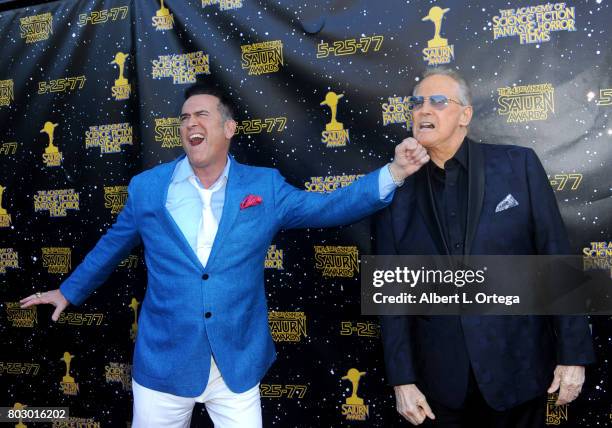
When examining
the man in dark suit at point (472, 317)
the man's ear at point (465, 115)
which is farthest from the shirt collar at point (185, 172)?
the man's ear at point (465, 115)

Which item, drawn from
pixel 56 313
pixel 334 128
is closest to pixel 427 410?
pixel 334 128

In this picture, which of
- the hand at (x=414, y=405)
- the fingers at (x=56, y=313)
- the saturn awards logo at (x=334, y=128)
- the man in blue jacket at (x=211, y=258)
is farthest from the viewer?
A: the saturn awards logo at (x=334, y=128)

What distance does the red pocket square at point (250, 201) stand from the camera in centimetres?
204

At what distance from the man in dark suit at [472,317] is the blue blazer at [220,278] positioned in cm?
25

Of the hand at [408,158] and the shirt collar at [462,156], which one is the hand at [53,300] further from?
the shirt collar at [462,156]

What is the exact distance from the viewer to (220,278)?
78.3 inches

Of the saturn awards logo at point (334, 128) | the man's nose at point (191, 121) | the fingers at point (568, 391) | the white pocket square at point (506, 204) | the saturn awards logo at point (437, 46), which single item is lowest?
the fingers at point (568, 391)

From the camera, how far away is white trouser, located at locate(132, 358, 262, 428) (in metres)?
1.99

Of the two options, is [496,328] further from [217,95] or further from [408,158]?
[217,95]

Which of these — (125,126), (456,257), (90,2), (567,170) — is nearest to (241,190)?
(456,257)

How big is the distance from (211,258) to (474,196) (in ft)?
3.46

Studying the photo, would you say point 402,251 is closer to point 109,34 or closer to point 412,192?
point 412,192

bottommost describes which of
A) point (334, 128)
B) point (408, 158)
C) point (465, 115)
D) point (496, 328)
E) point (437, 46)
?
point (496, 328)

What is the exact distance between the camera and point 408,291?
6.80ft
